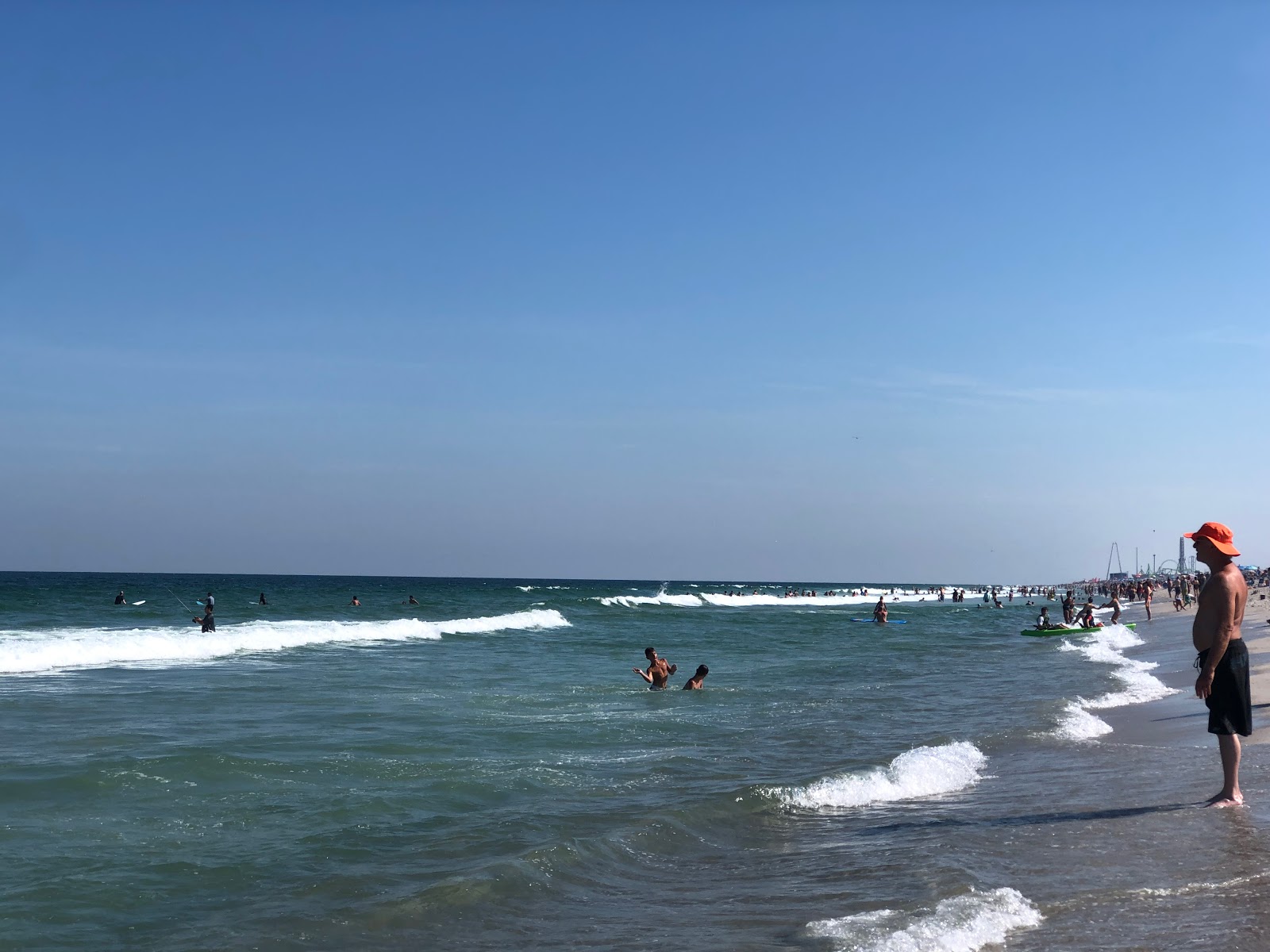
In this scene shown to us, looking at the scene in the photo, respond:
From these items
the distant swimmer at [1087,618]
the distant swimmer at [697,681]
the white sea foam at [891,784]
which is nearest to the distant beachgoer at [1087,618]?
the distant swimmer at [1087,618]

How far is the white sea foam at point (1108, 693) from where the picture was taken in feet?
43.4

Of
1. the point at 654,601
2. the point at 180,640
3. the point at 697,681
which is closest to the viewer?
the point at 697,681

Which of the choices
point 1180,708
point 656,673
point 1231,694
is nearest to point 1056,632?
point 656,673

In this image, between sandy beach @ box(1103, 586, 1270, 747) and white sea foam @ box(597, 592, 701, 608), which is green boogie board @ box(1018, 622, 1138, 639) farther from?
white sea foam @ box(597, 592, 701, 608)

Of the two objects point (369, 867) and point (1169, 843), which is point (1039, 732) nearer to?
point (1169, 843)

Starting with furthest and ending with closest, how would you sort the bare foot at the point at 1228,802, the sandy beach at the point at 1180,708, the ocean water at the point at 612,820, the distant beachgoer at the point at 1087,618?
the distant beachgoer at the point at 1087,618
the sandy beach at the point at 1180,708
the bare foot at the point at 1228,802
the ocean water at the point at 612,820

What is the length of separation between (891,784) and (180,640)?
1095 inches

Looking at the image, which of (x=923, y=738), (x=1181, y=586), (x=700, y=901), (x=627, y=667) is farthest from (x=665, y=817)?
(x=1181, y=586)

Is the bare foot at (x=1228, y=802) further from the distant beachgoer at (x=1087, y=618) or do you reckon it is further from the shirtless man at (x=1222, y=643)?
the distant beachgoer at (x=1087, y=618)

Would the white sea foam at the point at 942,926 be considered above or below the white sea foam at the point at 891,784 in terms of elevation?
above

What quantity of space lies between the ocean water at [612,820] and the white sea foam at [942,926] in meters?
0.02

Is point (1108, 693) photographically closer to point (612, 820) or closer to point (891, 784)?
point (891, 784)

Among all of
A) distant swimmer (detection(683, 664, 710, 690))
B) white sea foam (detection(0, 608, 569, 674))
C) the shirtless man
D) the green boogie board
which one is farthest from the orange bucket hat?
the green boogie board

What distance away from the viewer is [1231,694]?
7.18 m
